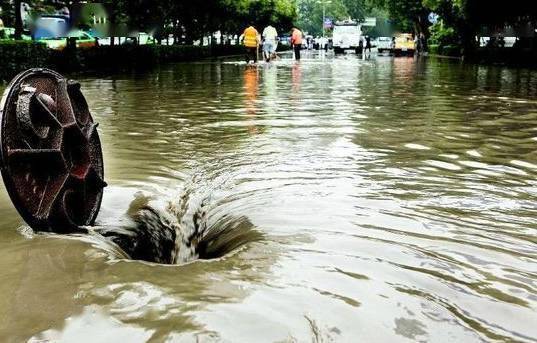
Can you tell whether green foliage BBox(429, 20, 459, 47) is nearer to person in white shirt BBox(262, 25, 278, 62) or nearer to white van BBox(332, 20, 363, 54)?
white van BBox(332, 20, 363, 54)

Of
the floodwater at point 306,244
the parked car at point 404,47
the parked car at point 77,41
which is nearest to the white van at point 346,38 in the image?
the parked car at point 404,47

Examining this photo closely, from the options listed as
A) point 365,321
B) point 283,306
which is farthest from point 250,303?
point 365,321

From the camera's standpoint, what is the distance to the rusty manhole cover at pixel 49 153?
333 centimetres

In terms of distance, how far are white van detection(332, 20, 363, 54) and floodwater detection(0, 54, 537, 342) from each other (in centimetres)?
4316

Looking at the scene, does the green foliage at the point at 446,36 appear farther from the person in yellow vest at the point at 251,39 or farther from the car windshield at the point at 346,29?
the person in yellow vest at the point at 251,39

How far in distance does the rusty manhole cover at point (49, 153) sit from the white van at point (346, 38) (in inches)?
1869

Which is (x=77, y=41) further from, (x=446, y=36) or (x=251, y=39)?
(x=446, y=36)

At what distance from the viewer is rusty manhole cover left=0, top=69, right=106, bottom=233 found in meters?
3.33

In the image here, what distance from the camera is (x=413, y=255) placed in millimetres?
3393

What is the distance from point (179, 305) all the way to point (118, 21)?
2968cm

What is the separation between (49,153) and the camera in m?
3.59

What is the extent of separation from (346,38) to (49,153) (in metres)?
48.5

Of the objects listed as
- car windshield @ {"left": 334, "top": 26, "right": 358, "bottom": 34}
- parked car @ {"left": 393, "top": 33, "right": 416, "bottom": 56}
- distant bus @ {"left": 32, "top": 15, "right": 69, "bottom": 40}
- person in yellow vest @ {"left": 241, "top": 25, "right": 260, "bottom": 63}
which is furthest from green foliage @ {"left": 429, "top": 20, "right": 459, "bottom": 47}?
distant bus @ {"left": 32, "top": 15, "right": 69, "bottom": 40}

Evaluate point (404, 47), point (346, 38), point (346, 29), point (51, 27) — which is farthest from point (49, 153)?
point (346, 29)
